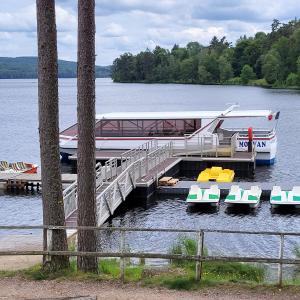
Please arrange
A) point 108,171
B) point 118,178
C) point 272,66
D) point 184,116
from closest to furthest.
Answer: point 118,178
point 108,171
point 184,116
point 272,66

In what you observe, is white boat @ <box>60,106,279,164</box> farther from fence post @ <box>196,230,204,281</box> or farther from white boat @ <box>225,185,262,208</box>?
fence post @ <box>196,230,204,281</box>

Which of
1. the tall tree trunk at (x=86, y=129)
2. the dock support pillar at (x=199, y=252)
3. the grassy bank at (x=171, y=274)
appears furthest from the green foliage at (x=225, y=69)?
the dock support pillar at (x=199, y=252)

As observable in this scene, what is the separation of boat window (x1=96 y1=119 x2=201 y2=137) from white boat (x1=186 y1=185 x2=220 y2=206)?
12548 millimetres

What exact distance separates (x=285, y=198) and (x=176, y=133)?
49.1 feet

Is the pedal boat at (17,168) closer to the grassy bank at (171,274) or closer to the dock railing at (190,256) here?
the grassy bank at (171,274)

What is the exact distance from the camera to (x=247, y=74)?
606 feet

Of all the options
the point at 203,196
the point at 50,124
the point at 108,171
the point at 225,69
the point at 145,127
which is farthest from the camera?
the point at 225,69

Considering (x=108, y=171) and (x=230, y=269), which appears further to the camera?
(x=108, y=171)

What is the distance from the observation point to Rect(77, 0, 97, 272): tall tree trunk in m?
10.5

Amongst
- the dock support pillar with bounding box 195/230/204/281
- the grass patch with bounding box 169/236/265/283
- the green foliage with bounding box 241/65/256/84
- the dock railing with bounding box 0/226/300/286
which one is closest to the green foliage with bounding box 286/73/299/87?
the green foliage with bounding box 241/65/256/84

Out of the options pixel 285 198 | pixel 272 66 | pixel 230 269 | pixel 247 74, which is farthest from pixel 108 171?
pixel 247 74

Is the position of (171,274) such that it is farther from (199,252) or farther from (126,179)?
(126,179)

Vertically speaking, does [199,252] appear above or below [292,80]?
above

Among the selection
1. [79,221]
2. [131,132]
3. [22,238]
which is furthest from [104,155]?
[79,221]
